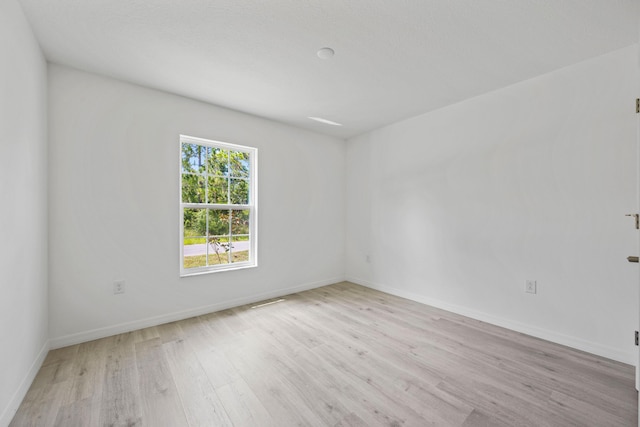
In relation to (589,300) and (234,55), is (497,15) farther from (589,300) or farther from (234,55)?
(589,300)

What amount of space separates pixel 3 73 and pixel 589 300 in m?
4.27

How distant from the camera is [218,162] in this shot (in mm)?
3305

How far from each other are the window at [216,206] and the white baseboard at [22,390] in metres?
1.17

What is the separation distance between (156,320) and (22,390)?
1102mm

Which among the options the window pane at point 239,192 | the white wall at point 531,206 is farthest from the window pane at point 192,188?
the white wall at point 531,206

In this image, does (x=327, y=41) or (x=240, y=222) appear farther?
(x=240, y=222)

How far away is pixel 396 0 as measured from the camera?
164cm

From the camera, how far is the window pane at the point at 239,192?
11.2 ft

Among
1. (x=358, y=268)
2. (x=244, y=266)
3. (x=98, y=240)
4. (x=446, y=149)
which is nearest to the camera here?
(x=98, y=240)

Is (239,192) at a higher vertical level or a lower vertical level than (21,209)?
higher

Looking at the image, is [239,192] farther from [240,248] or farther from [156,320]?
[156,320]

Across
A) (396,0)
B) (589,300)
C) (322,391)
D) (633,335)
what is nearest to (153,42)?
(396,0)

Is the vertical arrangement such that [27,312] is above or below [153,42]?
below

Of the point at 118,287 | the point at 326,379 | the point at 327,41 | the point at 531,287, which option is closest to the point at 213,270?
the point at 118,287
